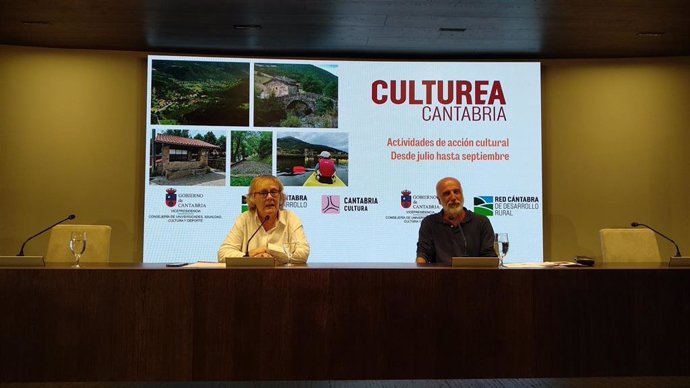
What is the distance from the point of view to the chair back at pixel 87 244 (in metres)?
3.97

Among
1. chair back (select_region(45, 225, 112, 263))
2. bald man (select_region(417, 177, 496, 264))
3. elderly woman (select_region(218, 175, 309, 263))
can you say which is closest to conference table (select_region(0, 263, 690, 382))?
elderly woman (select_region(218, 175, 309, 263))

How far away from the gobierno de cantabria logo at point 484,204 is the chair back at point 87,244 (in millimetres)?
3224

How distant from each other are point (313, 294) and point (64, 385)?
181cm

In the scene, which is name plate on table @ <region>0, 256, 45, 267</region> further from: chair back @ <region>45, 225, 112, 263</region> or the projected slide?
the projected slide

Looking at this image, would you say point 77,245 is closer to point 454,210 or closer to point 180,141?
point 454,210

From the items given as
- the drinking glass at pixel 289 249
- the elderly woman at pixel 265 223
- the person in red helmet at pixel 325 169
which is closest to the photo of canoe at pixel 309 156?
the person in red helmet at pixel 325 169

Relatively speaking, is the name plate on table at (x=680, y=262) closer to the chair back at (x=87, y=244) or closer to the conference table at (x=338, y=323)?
the conference table at (x=338, y=323)

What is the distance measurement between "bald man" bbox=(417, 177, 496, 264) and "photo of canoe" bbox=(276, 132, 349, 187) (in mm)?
1828

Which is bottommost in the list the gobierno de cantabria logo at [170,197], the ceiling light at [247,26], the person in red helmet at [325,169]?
the gobierno de cantabria logo at [170,197]

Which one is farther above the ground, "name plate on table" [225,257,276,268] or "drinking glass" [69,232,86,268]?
"drinking glass" [69,232,86,268]

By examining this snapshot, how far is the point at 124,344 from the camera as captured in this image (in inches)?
101

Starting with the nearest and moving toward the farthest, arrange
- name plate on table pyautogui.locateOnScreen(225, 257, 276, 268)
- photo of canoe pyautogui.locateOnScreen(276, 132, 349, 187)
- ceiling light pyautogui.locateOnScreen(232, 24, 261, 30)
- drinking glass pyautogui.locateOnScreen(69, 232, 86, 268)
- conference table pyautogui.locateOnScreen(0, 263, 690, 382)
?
1. conference table pyautogui.locateOnScreen(0, 263, 690, 382)
2. name plate on table pyautogui.locateOnScreen(225, 257, 276, 268)
3. drinking glass pyautogui.locateOnScreen(69, 232, 86, 268)
4. ceiling light pyautogui.locateOnScreen(232, 24, 261, 30)
5. photo of canoe pyautogui.locateOnScreen(276, 132, 349, 187)

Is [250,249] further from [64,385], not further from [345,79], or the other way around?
[345,79]

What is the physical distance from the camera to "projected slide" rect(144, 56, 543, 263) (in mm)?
5547
